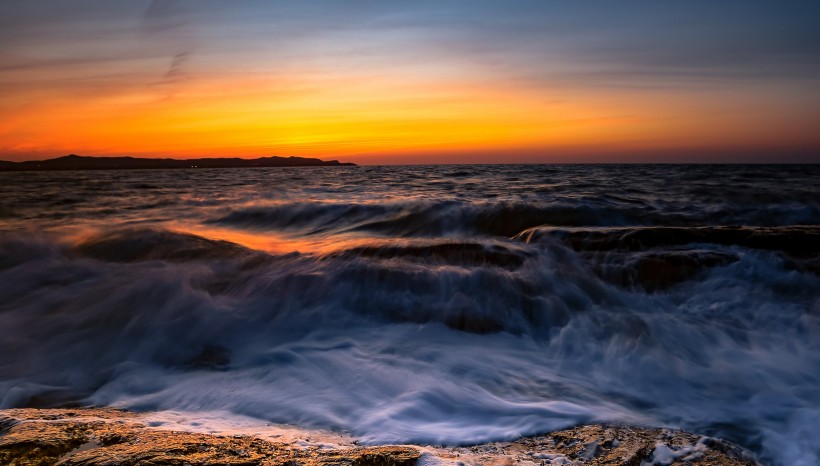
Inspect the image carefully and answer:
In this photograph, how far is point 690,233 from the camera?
26.2ft

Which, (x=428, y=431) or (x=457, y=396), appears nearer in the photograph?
(x=428, y=431)

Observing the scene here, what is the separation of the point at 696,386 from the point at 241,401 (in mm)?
3323

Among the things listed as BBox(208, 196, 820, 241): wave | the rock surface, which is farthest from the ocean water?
BBox(208, 196, 820, 241): wave

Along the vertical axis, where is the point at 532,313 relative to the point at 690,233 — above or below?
below

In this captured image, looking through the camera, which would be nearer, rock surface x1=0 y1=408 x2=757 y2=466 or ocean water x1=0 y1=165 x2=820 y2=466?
rock surface x1=0 y1=408 x2=757 y2=466

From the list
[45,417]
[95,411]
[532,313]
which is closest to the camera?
[45,417]

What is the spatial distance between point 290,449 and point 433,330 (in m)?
3.01

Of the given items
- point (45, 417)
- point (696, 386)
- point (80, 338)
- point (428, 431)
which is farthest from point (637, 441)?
point (80, 338)

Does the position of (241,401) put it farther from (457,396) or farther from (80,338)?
(80,338)

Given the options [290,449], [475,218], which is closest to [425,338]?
[290,449]

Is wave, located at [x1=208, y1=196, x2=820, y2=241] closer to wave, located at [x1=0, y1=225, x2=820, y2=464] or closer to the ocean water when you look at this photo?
the ocean water

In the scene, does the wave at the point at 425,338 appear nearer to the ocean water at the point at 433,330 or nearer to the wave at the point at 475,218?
the ocean water at the point at 433,330

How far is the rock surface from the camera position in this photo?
1.99m

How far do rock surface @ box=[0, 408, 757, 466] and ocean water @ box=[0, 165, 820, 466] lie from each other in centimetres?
33
